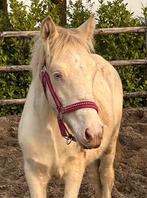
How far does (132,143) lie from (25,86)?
2150mm

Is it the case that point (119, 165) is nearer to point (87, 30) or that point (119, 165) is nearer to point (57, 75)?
point (87, 30)

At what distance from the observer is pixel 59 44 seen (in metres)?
3.30

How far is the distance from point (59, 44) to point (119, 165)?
2598 mm

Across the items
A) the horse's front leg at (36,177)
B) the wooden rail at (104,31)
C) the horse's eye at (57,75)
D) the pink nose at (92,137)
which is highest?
the horse's eye at (57,75)

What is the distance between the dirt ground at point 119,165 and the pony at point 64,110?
87 centimetres

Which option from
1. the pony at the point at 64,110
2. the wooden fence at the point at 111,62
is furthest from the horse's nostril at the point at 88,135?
the wooden fence at the point at 111,62

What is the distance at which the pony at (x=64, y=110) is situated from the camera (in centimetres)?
315

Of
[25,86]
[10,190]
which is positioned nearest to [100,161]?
[10,190]

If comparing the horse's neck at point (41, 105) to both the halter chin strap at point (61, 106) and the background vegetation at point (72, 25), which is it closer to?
the halter chin strap at point (61, 106)

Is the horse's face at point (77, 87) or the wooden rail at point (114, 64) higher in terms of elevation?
the horse's face at point (77, 87)

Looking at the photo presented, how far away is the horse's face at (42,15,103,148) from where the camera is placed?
3064mm

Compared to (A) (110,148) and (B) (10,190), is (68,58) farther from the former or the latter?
(B) (10,190)

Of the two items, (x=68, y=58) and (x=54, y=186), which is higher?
(x=68, y=58)

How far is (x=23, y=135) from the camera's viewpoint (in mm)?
3697
